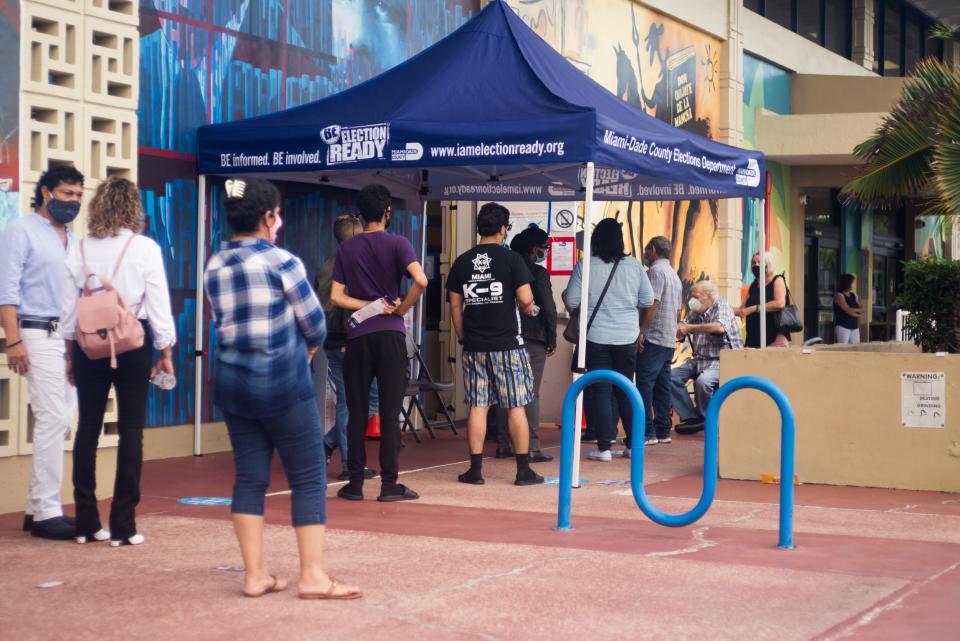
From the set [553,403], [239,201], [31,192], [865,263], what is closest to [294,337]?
[239,201]

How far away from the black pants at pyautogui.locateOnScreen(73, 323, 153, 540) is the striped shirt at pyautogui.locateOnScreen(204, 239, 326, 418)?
Result: 1383 mm

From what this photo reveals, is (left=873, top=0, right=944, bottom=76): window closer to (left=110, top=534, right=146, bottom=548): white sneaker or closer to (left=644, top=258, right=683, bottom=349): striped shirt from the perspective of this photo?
(left=644, top=258, right=683, bottom=349): striped shirt

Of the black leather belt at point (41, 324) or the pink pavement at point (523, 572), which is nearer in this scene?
the pink pavement at point (523, 572)

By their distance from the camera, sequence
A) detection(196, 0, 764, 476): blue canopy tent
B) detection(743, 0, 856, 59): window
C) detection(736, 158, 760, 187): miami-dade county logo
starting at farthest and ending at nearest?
detection(743, 0, 856, 59): window
detection(736, 158, 760, 187): miami-dade county logo
detection(196, 0, 764, 476): blue canopy tent

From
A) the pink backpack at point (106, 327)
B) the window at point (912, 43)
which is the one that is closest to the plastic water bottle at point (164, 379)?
the pink backpack at point (106, 327)

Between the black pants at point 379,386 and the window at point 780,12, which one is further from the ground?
the window at point 780,12

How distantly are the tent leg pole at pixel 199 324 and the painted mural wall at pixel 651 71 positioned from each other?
5.38 meters

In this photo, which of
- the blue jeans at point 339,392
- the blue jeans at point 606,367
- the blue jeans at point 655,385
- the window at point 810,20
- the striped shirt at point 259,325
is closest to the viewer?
the striped shirt at point 259,325

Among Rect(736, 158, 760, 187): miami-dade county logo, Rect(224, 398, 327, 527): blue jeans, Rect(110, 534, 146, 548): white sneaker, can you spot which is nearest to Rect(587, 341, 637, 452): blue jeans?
Rect(736, 158, 760, 187): miami-dade county logo

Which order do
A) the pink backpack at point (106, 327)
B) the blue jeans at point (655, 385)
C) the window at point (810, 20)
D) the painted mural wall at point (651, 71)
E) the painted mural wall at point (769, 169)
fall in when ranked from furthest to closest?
1. the window at point (810, 20)
2. the painted mural wall at point (769, 169)
3. the painted mural wall at point (651, 71)
4. the blue jeans at point (655, 385)
5. the pink backpack at point (106, 327)

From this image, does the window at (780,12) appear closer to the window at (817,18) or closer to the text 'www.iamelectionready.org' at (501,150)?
the window at (817,18)

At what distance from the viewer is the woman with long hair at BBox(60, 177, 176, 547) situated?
6816mm

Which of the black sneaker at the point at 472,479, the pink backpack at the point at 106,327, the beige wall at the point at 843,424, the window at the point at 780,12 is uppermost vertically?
the window at the point at 780,12

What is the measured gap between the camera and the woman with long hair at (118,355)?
6816mm
